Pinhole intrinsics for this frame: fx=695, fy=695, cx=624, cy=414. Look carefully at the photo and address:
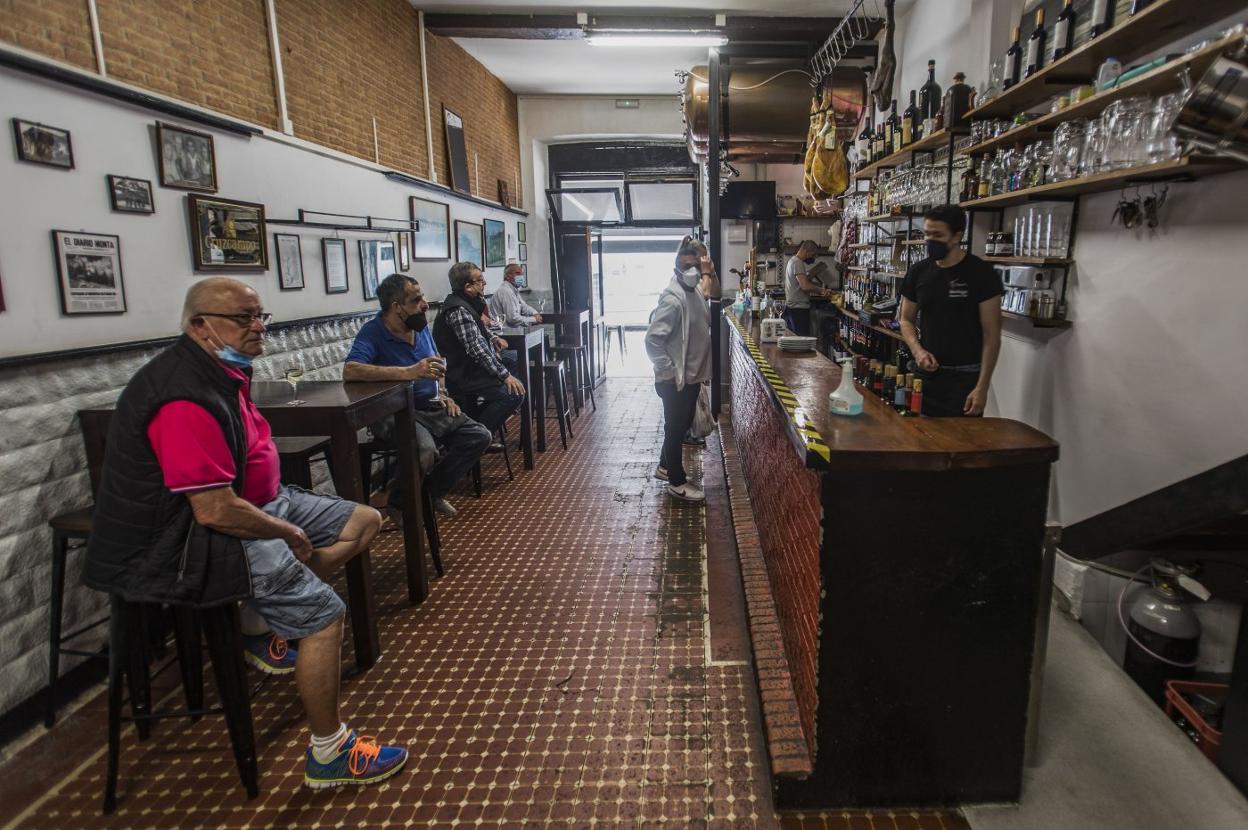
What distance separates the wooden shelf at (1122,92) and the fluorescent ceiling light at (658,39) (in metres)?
3.07

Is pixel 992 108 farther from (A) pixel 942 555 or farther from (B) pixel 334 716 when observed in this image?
(B) pixel 334 716

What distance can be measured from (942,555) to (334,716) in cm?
192

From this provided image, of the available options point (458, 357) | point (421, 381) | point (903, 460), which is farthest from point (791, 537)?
point (458, 357)

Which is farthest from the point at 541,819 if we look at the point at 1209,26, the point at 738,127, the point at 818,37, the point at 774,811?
the point at 818,37

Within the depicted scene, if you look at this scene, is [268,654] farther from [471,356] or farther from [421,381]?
[471,356]

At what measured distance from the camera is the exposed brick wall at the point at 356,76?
183 inches

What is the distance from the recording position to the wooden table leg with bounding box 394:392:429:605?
10.6 feet

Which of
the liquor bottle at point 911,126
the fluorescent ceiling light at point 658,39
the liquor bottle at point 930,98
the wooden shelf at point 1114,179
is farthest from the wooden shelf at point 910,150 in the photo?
the fluorescent ceiling light at point 658,39

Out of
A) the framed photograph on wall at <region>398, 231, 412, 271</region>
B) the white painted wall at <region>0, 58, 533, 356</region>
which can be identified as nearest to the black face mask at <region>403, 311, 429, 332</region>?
the white painted wall at <region>0, 58, 533, 356</region>

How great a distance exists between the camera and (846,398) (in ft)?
7.70

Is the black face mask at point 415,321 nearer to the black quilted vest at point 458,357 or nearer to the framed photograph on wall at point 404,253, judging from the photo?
the black quilted vest at point 458,357

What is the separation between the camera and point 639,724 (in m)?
2.50

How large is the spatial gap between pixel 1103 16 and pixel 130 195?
4418 mm

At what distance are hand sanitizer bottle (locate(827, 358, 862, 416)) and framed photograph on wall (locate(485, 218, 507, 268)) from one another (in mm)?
6770
